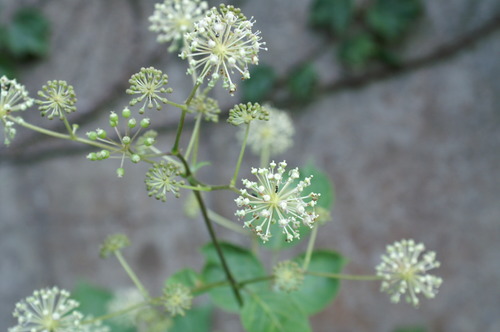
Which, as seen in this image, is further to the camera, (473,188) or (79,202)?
(79,202)

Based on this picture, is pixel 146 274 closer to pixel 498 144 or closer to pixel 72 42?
pixel 72 42

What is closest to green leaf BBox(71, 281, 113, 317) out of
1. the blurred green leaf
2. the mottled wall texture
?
the mottled wall texture

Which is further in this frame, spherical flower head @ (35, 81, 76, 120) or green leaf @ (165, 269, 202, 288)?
green leaf @ (165, 269, 202, 288)

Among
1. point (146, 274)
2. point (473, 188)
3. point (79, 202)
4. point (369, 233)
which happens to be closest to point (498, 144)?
point (473, 188)

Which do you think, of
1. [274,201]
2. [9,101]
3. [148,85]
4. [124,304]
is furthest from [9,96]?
[124,304]

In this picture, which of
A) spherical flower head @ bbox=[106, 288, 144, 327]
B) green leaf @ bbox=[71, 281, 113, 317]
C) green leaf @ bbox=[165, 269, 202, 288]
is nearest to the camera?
green leaf @ bbox=[165, 269, 202, 288]

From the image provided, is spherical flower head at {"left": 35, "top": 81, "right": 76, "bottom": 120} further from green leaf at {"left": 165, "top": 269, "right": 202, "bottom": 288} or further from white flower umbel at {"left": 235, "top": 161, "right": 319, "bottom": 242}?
green leaf at {"left": 165, "top": 269, "right": 202, "bottom": 288}
